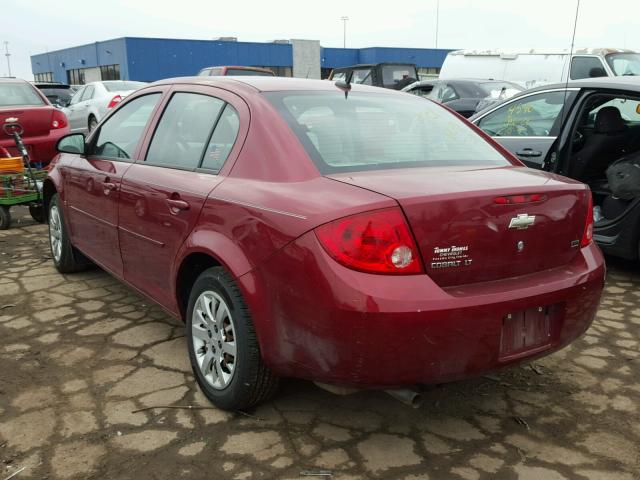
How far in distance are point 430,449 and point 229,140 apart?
5.58ft

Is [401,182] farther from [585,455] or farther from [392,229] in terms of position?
[585,455]

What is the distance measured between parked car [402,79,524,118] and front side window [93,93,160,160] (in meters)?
8.57

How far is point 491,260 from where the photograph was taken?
8.11 feet

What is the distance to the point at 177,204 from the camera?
10.1 feet

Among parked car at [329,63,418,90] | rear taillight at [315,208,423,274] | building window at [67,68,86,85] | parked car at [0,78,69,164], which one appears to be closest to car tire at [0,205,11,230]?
parked car at [0,78,69,164]

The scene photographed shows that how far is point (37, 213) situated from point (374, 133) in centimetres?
561

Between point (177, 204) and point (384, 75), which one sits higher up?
point (384, 75)

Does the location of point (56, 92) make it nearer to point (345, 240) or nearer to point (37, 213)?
point (37, 213)

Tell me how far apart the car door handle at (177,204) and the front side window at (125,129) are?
798 mm

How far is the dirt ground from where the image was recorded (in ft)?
8.34

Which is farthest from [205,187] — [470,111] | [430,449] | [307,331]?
[470,111]

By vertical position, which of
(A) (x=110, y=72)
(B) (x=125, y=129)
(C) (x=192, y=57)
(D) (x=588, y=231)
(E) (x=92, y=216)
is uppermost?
(C) (x=192, y=57)

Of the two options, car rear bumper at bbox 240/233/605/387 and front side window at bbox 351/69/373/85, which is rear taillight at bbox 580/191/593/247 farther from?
front side window at bbox 351/69/373/85

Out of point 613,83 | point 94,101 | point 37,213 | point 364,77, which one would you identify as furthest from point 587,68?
point 94,101
